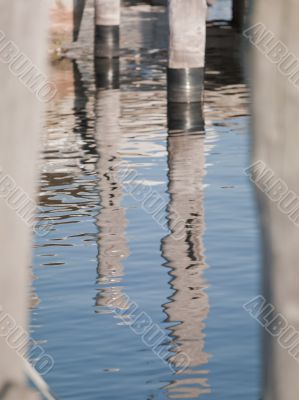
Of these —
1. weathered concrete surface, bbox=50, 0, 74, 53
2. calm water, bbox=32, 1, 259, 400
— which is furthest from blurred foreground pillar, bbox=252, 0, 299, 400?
weathered concrete surface, bbox=50, 0, 74, 53

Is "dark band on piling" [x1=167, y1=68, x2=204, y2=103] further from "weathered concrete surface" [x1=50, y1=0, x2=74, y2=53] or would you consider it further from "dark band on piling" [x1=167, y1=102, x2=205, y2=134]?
"weathered concrete surface" [x1=50, y1=0, x2=74, y2=53]

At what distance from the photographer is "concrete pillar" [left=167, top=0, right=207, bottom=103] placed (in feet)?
48.1

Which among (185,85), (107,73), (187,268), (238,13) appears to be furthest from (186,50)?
(238,13)

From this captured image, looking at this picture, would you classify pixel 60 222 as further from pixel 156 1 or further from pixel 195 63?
pixel 156 1

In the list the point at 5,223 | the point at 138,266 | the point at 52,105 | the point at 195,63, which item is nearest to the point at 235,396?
the point at 138,266

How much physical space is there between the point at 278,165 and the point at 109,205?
804cm

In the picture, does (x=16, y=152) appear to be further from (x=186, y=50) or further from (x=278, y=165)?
(x=186, y=50)

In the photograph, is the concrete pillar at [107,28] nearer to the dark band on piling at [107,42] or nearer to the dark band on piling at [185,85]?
the dark band on piling at [107,42]

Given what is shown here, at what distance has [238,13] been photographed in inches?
999

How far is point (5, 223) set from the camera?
227 centimetres

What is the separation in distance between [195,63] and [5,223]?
1305 cm

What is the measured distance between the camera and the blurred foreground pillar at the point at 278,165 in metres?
2.13

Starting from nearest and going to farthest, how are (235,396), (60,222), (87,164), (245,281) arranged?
(235,396) < (245,281) < (60,222) < (87,164)

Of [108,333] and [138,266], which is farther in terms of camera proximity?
[138,266]
